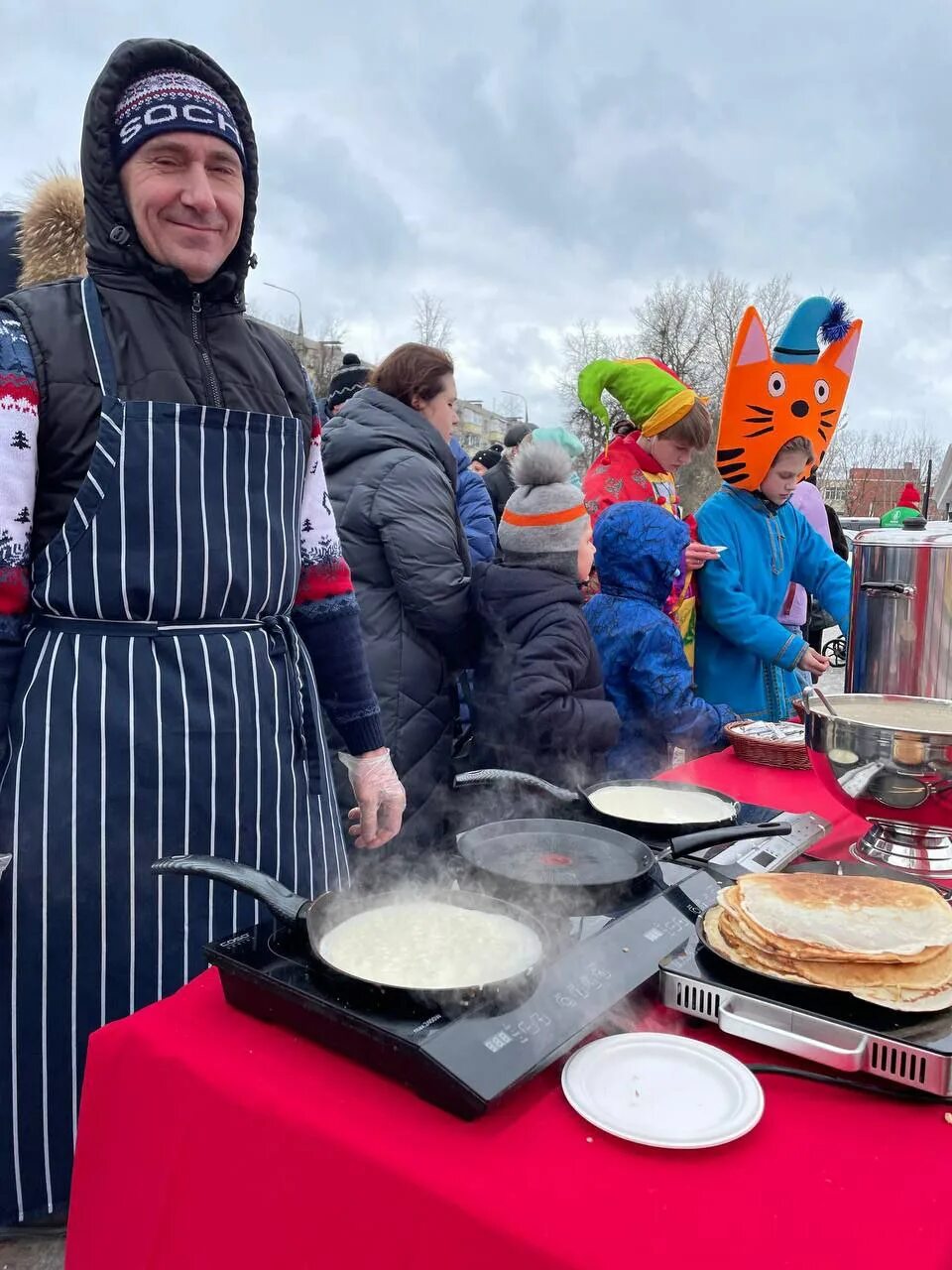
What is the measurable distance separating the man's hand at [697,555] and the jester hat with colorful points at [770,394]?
1.28 ft

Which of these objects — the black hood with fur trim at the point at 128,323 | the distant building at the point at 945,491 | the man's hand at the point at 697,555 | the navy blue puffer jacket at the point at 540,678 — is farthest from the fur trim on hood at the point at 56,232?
the distant building at the point at 945,491

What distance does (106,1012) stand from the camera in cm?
148

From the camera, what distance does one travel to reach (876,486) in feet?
89.1

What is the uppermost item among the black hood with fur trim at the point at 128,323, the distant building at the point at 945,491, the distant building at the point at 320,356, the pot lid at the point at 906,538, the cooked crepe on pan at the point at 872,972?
the distant building at the point at 320,356

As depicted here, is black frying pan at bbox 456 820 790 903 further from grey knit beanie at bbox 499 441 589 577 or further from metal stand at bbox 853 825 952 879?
grey knit beanie at bbox 499 441 589 577

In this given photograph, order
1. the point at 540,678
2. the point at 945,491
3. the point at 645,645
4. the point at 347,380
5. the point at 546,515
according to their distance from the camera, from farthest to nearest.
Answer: the point at 945,491, the point at 347,380, the point at 645,645, the point at 546,515, the point at 540,678

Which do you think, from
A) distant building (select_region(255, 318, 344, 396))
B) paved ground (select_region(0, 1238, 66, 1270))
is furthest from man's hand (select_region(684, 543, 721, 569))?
distant building (select_region(255, 318, 344, 396))

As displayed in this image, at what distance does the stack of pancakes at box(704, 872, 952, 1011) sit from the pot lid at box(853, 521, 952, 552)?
941 mm

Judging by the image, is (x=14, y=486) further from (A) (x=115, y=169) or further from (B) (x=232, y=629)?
(A) (x=115, y=169)

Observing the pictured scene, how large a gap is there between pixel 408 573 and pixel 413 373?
76cm

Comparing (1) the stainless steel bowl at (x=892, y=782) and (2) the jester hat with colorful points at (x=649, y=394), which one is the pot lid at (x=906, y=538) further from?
(2) the jester hat with colorful points at (x=649, y=394)

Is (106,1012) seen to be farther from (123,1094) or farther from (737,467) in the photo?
(737,467)

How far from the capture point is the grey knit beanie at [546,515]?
2.62 m

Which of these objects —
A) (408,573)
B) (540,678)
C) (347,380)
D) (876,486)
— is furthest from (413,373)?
(876,486)
